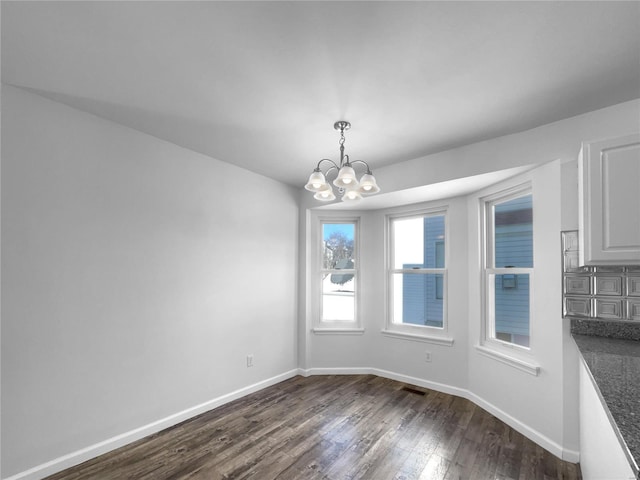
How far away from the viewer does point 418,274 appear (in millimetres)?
4031

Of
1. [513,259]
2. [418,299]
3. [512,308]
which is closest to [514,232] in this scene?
[513,259]

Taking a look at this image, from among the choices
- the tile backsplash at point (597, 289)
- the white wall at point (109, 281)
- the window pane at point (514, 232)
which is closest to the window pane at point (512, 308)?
the window pane at point (514, 232)

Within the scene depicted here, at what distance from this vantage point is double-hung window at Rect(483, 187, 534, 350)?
115 inches

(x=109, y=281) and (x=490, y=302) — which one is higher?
(x=109, y=281)

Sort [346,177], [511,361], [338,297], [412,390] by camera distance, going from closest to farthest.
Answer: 1. [346,177]
2. [511,361]
3. [412,390]
4. [338,297]

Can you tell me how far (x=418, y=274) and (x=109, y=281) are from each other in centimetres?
331

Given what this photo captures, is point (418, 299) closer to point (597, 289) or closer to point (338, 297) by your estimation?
point (338, 297)

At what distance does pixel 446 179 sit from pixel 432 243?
3.51 feet

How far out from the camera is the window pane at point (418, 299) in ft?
12.6

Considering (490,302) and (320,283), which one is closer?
(490,302)

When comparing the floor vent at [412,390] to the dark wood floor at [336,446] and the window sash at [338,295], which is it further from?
the window sash at [338,295]

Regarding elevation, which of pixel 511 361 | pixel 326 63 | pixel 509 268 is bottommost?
pixel 511 361

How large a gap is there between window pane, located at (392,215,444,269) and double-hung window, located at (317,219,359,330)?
0.58 m

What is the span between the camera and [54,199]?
222 centimetres
